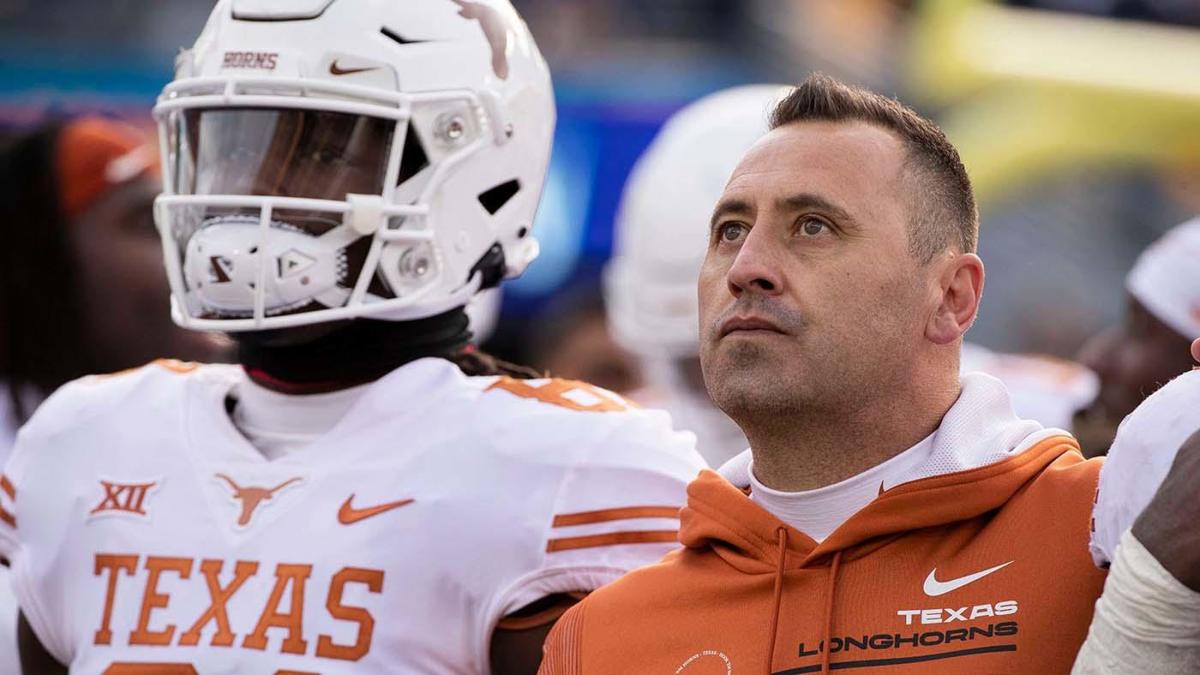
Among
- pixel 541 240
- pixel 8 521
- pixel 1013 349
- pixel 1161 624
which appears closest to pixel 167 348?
pixel 8 521

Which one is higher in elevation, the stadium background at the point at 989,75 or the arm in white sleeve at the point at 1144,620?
the arm in white sleeve at the point at 1144,620

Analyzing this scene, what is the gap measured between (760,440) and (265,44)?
108cm

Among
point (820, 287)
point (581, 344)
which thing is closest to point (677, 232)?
point (581, 344)

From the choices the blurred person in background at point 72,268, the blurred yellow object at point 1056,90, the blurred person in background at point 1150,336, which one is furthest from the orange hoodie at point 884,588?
the blurred yellow object at point 1056,90

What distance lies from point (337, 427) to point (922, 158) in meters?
1.01

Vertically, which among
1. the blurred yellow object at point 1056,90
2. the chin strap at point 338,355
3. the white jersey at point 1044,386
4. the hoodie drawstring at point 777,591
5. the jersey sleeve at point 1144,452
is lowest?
the blurred yellow object at point 1056,90

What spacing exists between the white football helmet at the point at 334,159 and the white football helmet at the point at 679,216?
2.12m

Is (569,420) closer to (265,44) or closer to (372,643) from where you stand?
(372,643)

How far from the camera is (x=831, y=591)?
2.22 m

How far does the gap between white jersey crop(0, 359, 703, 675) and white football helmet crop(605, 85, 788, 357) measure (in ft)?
7.39

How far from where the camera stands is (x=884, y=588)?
2.21 meters

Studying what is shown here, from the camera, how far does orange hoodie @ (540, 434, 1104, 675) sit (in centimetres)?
208

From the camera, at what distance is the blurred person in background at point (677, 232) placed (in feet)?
16.9

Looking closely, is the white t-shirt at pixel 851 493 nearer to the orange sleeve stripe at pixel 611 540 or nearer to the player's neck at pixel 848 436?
the player's neck at pixel 848 436
